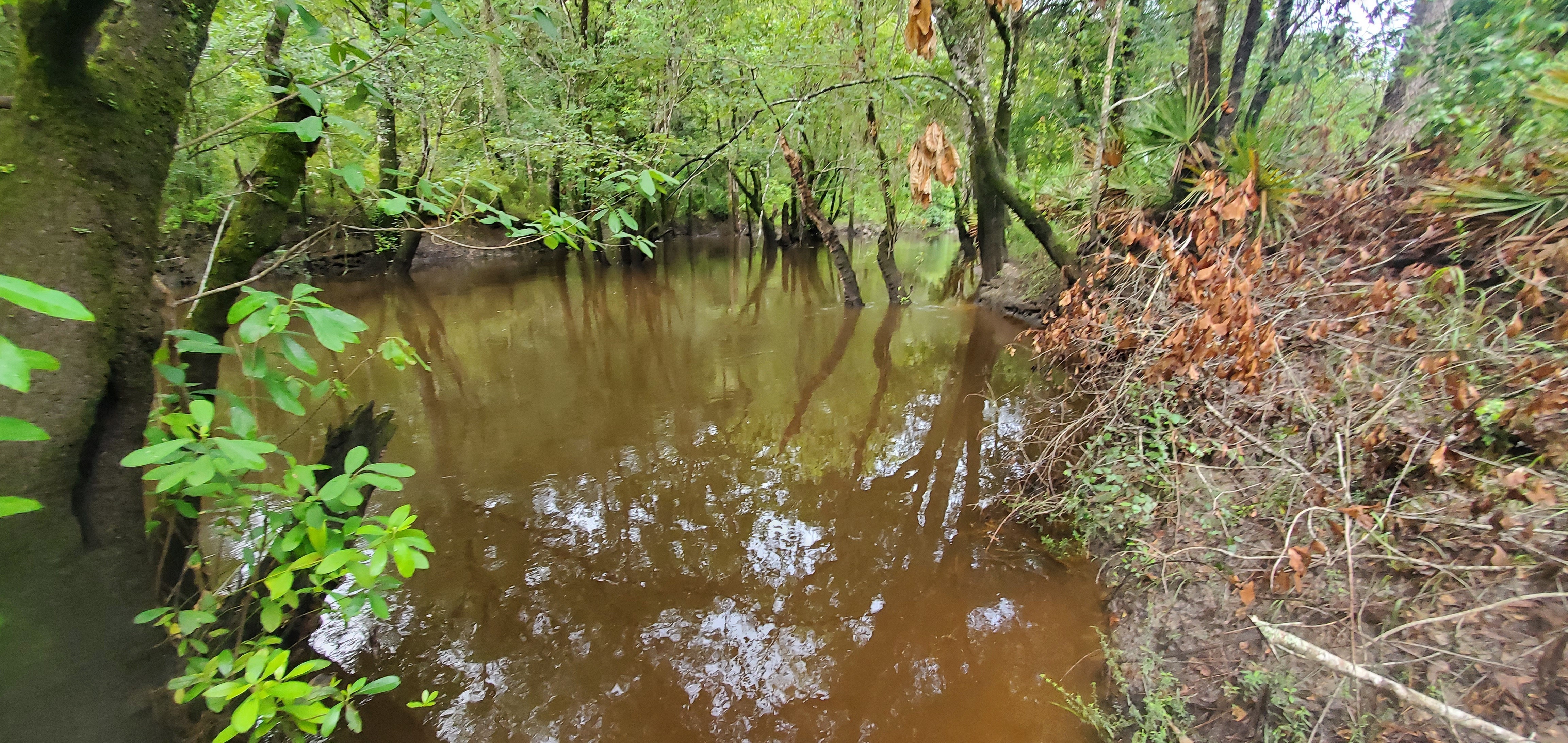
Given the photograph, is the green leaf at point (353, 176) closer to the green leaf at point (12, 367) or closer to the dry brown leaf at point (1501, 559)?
the green leaf at point (12, 367)

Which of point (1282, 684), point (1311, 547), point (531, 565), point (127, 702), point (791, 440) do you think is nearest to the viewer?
point (127, 702)

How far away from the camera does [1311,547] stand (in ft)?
10.0

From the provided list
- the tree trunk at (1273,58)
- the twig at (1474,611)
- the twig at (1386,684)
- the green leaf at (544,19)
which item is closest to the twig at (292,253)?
the green leaf at (544,19)

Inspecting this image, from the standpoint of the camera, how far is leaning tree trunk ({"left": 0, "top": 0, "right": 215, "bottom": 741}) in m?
1.56

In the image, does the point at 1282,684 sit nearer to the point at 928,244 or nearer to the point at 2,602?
the point at 2,602

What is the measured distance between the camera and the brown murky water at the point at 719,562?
3.04 meters

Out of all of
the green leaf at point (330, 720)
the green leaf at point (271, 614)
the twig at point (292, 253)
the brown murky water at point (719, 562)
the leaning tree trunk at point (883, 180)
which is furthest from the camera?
the leaning tree trunk at point (883, 180)

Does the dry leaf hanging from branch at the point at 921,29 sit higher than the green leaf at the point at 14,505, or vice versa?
the dry leaf hanging from branch at the point at 921,29

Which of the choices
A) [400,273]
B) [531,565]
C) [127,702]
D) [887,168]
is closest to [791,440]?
[531,565]

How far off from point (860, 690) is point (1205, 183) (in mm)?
4539

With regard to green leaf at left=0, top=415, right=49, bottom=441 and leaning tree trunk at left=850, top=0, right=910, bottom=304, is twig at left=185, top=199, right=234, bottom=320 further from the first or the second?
leaning tree trunk at left=850, top=0, right=910, bottom=304

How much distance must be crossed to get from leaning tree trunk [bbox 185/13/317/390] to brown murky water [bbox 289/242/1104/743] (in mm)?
1767

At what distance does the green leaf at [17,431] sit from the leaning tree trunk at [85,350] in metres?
0.77

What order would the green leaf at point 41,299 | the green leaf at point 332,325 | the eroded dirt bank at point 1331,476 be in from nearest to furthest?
the green leaf at point 41,299 < the green leaf at point 332,325 < the eroded dirt bank at point 1331,476
